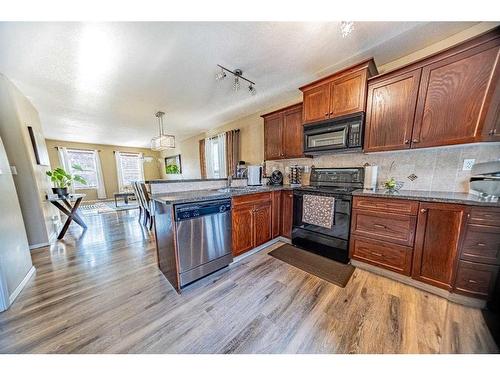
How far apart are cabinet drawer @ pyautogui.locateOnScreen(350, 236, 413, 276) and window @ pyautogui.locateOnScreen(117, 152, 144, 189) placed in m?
8.25

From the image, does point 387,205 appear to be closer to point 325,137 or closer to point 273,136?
point 325,137

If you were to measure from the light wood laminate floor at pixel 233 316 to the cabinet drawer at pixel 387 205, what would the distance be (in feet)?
2.42

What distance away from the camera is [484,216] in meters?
1.25

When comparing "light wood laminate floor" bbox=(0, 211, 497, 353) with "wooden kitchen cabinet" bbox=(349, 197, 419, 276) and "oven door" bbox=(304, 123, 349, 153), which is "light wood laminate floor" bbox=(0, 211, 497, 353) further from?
"oven door" bbox=(304, 123, 349, 153)

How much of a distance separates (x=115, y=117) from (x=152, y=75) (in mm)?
2450

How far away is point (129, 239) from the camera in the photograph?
2.86 meters

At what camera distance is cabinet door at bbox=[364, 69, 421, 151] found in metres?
1.64

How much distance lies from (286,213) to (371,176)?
1.20 meters

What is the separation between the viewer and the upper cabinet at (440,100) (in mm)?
1310

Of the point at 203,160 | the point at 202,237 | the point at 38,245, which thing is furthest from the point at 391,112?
the point at 38,245

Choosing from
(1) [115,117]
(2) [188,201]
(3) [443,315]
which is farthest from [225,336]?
(1) [115,117]

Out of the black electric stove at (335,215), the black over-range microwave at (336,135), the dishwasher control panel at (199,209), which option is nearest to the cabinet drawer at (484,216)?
the black electric stove at (335,215)

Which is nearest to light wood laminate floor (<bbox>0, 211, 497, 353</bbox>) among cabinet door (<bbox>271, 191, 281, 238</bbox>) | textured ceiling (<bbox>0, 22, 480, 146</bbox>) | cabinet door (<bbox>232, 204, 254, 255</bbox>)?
cabinet door (<bbox>232, 204, 254, 255</bbox>)
